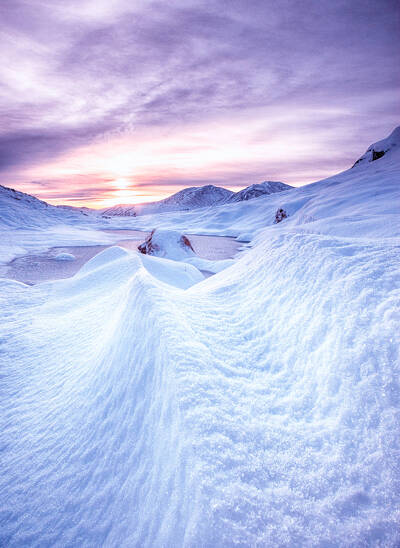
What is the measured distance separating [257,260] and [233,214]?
99.9 feet

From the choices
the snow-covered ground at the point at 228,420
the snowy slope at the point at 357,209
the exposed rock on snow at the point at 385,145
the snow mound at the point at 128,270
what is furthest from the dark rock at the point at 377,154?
the snow-covered ground at the point at 228,420

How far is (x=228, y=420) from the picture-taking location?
115 centimetres

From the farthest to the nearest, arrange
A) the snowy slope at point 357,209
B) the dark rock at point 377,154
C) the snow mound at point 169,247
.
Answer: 1. the dark rock at point 377,154
2. the snow mound at point 169,247
3. the snowy slope at point 357,209

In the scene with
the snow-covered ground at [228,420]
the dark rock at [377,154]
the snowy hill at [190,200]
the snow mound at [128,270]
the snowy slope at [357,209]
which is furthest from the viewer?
the snowy hill at [190,200]

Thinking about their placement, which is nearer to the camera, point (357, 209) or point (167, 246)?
point (357, 209)

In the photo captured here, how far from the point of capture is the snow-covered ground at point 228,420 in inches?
35.1

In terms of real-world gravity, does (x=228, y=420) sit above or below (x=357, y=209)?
below

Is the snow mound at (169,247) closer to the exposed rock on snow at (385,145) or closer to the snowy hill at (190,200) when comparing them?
the exposed rock on snow at (385,145)

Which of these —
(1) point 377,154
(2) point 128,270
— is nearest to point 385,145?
(1) point 377,154

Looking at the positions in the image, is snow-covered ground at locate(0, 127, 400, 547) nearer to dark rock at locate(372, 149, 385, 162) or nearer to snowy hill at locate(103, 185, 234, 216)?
dark rock at locate(372, 149, 385, 162)

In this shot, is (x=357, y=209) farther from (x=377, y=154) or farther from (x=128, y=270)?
(x=377, y=154)

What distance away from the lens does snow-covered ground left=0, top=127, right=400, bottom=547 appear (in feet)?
2.93

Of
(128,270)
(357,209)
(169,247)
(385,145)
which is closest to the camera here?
(128,270)

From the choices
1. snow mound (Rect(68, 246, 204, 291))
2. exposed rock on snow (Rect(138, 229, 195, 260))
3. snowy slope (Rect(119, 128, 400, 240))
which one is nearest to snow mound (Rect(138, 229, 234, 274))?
exposed rock on snow (Rect(138, 229, 195, 260))
